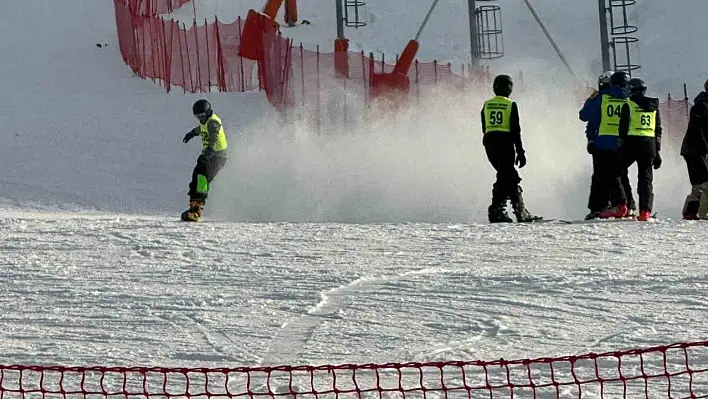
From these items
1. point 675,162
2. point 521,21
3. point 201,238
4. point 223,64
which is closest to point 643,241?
point 201,238

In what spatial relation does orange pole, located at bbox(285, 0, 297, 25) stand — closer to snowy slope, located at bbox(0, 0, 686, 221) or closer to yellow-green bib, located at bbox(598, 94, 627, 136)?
snowy slope, located at bbox(0, 0, 686, 221)

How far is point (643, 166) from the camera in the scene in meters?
12.4

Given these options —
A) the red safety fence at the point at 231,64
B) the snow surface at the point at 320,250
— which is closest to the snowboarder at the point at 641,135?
the snow surface at the point at 320,250

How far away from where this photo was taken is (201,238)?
443 inches

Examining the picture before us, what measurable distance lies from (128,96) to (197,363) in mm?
16656

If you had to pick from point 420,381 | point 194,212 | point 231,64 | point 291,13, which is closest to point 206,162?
point 194,212

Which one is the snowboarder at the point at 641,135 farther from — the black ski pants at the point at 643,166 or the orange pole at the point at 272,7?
the orange pole at the point at 272,7

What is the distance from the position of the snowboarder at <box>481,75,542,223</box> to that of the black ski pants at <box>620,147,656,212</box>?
3.25ft

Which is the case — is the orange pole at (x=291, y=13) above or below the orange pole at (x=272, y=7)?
above

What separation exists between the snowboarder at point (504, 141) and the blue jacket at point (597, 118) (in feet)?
2.23

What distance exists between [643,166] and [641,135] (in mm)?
306

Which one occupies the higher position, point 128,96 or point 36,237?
point 128,96

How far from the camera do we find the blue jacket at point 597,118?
12.4 m

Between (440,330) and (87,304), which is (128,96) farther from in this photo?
(440,330)
